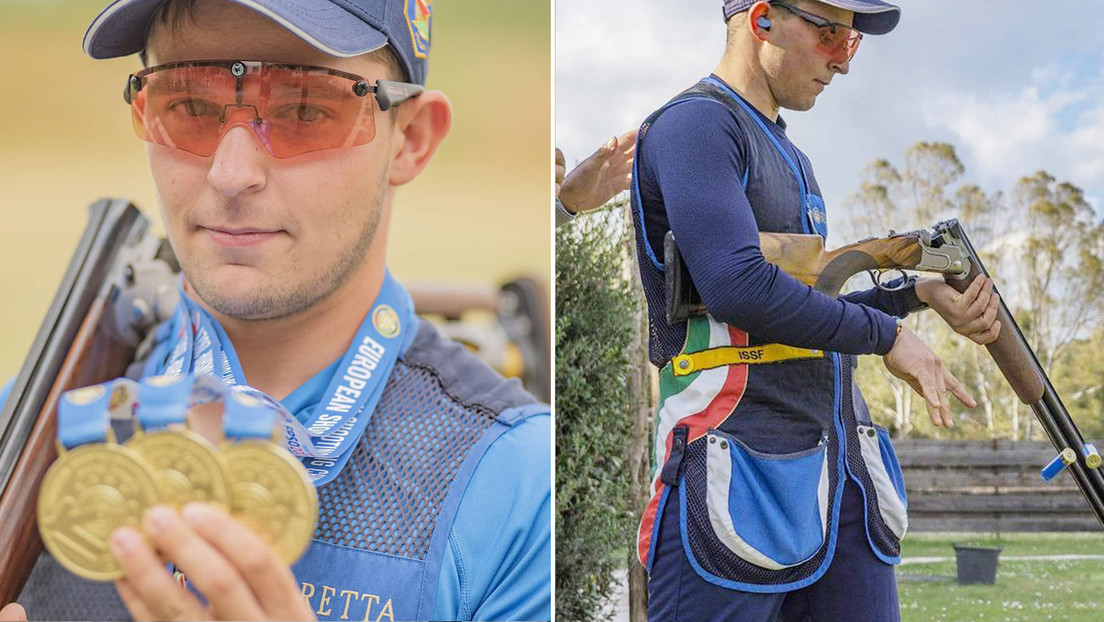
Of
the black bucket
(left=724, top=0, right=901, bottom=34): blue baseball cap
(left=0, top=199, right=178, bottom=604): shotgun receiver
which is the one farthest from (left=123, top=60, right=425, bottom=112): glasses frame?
the black bucket

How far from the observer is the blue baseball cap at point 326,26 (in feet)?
6.63

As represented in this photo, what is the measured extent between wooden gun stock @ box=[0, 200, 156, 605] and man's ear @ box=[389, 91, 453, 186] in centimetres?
48

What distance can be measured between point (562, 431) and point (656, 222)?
105cm

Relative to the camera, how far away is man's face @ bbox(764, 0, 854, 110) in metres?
2.09

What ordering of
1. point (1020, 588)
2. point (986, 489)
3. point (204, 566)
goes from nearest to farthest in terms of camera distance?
point (204, 566) → point (1020, 588) → point (986, 489)

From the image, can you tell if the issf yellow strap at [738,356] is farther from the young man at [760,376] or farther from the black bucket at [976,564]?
the black bucket at [976,564]

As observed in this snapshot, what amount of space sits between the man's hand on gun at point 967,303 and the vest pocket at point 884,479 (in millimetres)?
263

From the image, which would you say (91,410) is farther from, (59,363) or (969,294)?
(969,294)

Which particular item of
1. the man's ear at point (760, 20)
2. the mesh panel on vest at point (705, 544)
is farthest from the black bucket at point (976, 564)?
the man's ear at point (760, 20)

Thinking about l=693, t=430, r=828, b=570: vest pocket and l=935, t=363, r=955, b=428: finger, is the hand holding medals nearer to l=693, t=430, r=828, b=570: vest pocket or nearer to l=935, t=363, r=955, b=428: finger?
l=693, t=430, r=828, b=570: vest pocket

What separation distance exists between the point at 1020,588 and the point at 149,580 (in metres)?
2.10

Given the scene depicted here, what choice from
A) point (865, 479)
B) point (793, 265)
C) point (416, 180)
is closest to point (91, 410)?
point (416, 180)

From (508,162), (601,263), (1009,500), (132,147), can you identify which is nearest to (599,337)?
(601,263)

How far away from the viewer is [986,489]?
2990mm
